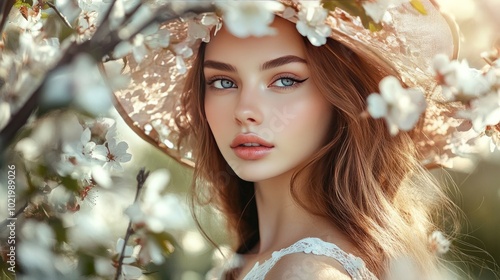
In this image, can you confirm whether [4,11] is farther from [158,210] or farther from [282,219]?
[282,219]

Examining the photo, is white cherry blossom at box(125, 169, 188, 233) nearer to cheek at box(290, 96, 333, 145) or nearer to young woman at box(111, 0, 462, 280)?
young woman at box(111, 0, 462, 280)

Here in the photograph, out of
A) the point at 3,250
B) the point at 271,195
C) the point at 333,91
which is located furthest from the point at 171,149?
the point at 3,250

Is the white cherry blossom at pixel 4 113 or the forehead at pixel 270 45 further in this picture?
the forehead at pixel 270 45

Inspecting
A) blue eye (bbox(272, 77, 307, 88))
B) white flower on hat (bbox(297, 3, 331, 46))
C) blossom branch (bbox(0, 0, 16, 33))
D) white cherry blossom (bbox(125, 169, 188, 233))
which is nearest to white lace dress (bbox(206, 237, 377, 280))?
blue eye (bbox(272, 77, 307, 88))

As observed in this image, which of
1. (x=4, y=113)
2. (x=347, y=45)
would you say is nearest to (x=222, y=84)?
(x=347, y=45)

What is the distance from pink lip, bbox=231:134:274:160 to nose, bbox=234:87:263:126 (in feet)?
0.10

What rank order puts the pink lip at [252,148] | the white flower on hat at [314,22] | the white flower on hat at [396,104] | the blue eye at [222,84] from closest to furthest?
the white flower on hat at [396,104]
the white flower on hat at [314,22]
the pink lip at [252,148]
the blue eye at [222,84]

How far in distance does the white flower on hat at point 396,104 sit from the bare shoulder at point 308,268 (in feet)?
1.88

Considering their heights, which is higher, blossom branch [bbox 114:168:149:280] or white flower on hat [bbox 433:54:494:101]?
blossom branch [bbox 114:168:149:280]

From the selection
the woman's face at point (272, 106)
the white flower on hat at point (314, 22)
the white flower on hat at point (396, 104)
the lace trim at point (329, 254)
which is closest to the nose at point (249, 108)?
the woman's face at point (272, 106)

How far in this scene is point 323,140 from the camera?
161cm

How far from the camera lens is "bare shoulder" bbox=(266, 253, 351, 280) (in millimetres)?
1423

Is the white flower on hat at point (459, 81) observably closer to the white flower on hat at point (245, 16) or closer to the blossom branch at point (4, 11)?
the white flower on hat at point (245, 16)

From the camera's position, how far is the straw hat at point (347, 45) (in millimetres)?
1445
